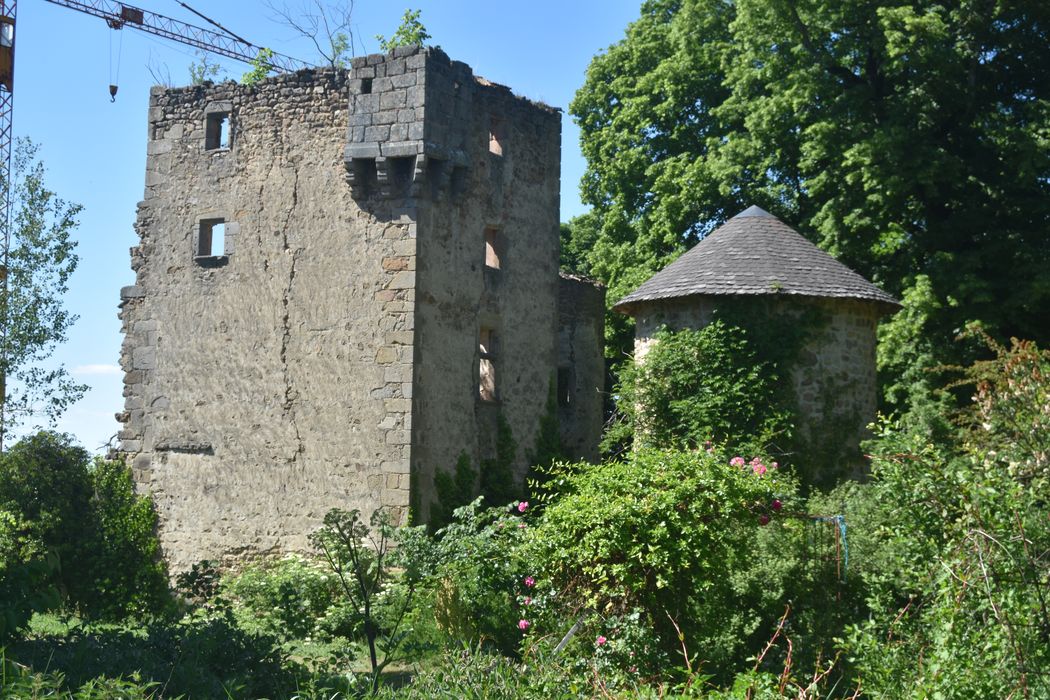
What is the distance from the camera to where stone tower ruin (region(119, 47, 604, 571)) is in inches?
545

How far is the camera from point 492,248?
1565cm

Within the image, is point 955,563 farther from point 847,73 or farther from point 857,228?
point 847,73

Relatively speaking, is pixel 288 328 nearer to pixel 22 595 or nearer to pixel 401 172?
pixel 401 172

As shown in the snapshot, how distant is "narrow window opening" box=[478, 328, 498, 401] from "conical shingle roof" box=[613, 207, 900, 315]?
5.73 ft

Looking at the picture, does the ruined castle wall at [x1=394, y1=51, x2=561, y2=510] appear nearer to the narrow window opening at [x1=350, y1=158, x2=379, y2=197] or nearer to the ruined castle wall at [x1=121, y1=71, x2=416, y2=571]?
the ruined castle wall at [x1=121, y1=71, x2=416, y2=571]

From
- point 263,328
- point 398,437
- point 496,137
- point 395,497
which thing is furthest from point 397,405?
point 496,137

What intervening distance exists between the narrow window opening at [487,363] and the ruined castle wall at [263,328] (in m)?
1.92

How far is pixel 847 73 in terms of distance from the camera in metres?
18.2

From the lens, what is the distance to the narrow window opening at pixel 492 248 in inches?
612

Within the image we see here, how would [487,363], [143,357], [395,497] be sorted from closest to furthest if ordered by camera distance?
[395,497], [487,363], [143,357]

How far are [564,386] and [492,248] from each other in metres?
3.03

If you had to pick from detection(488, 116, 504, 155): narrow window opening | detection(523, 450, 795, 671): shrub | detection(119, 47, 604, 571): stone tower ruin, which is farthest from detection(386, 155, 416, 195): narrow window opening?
detection(523, 450, 795, 671): shrub

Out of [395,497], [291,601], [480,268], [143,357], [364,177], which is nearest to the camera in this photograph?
[291,601]

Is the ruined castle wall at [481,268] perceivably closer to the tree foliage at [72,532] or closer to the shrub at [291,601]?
the shrub at [291,601]
